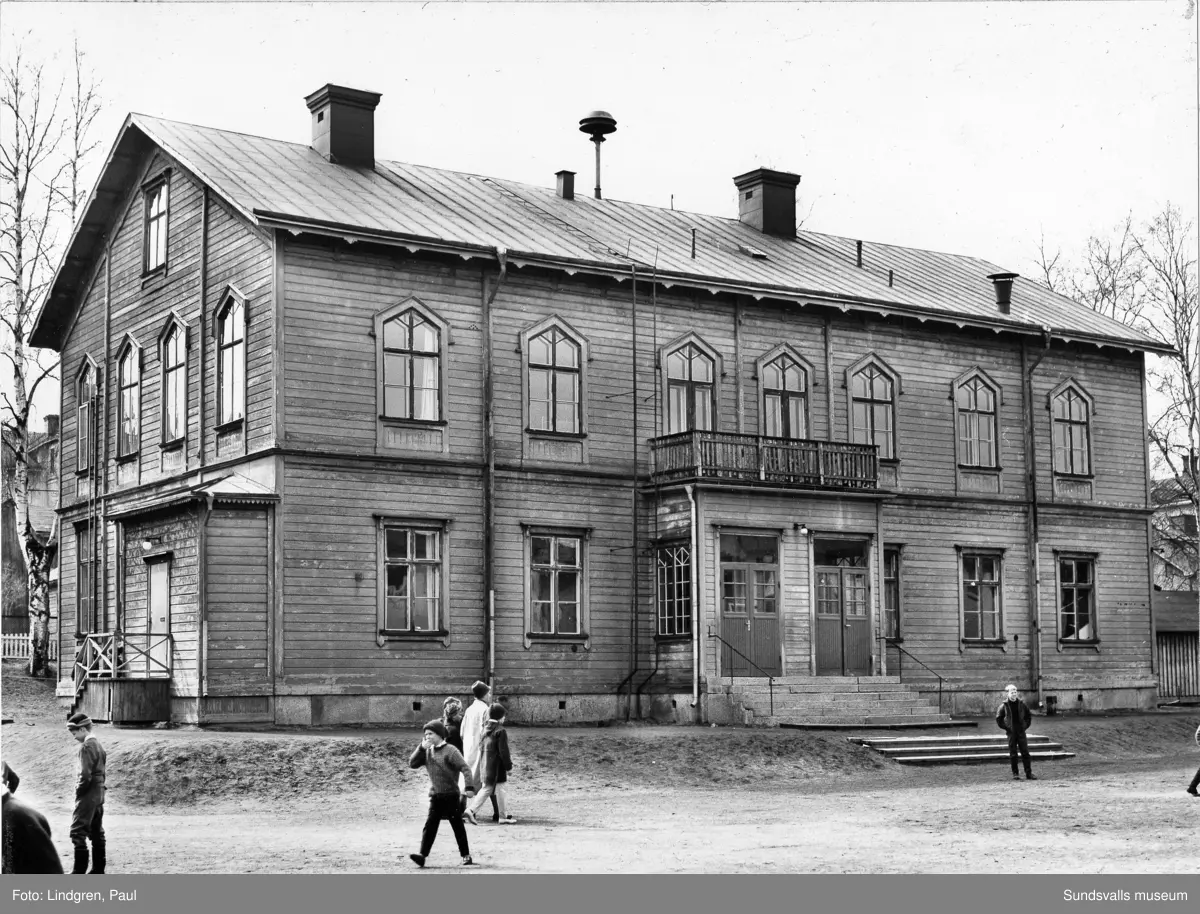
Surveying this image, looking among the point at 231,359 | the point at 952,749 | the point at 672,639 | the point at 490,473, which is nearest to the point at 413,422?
the point at 490,473

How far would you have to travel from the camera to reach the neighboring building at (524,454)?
2772 centimetres

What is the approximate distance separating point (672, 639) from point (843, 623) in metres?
3.78

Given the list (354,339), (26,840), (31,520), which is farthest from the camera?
(31,520)

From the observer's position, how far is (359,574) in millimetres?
28016

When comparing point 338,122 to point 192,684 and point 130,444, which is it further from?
point 192,684

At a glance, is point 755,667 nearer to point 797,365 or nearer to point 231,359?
point 797,365

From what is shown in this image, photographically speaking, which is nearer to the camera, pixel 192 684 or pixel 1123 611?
pixel 192 684

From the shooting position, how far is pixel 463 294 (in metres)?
29.6

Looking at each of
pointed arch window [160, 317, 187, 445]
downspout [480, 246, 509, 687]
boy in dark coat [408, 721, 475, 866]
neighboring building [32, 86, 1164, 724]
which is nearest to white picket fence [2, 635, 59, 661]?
neighboring building [32, 86, 1164, 724]

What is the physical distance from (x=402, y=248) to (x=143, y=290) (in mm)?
6429

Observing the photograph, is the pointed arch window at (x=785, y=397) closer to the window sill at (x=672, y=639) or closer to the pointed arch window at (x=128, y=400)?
the window sill at (x=672, y=639)

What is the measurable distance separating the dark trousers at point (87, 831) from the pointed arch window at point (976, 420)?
80.0 feet
